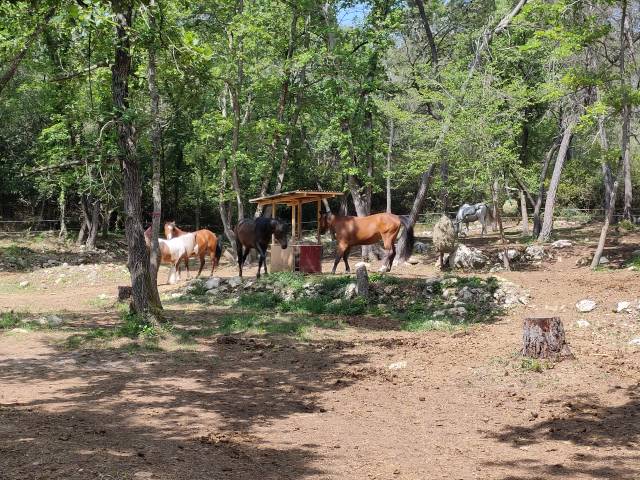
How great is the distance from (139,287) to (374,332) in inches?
168

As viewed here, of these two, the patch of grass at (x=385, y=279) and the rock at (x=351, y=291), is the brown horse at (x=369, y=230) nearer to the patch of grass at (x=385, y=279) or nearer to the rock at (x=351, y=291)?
the patch of grass at (x=385, y=279)

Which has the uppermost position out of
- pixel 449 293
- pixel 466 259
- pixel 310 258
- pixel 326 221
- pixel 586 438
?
pixel 326 221

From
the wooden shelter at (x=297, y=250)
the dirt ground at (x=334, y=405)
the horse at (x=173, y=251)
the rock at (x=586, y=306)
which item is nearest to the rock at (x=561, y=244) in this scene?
the wooden shelter at (x=297, y=250)

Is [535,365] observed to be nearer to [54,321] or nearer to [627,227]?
[54,321]

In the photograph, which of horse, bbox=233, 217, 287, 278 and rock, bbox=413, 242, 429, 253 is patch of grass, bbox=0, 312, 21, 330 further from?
rock, bbox=413, 242, 429, 253

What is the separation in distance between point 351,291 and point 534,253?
897 centimetres

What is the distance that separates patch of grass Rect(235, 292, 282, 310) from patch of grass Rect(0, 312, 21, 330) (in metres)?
4.66

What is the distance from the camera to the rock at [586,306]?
441 inches

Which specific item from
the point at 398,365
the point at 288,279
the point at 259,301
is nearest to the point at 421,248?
the point at 288,279

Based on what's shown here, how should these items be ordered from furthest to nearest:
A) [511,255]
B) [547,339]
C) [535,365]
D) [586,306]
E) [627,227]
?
[627,227], [511,255], [586,306], [547,339], [535,365]

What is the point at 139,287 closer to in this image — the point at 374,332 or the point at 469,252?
the point at 374,332

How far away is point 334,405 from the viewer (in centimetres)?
710

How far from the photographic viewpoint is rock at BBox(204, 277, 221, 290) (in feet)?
53.5

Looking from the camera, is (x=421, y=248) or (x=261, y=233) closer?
(x=261, y=233)
